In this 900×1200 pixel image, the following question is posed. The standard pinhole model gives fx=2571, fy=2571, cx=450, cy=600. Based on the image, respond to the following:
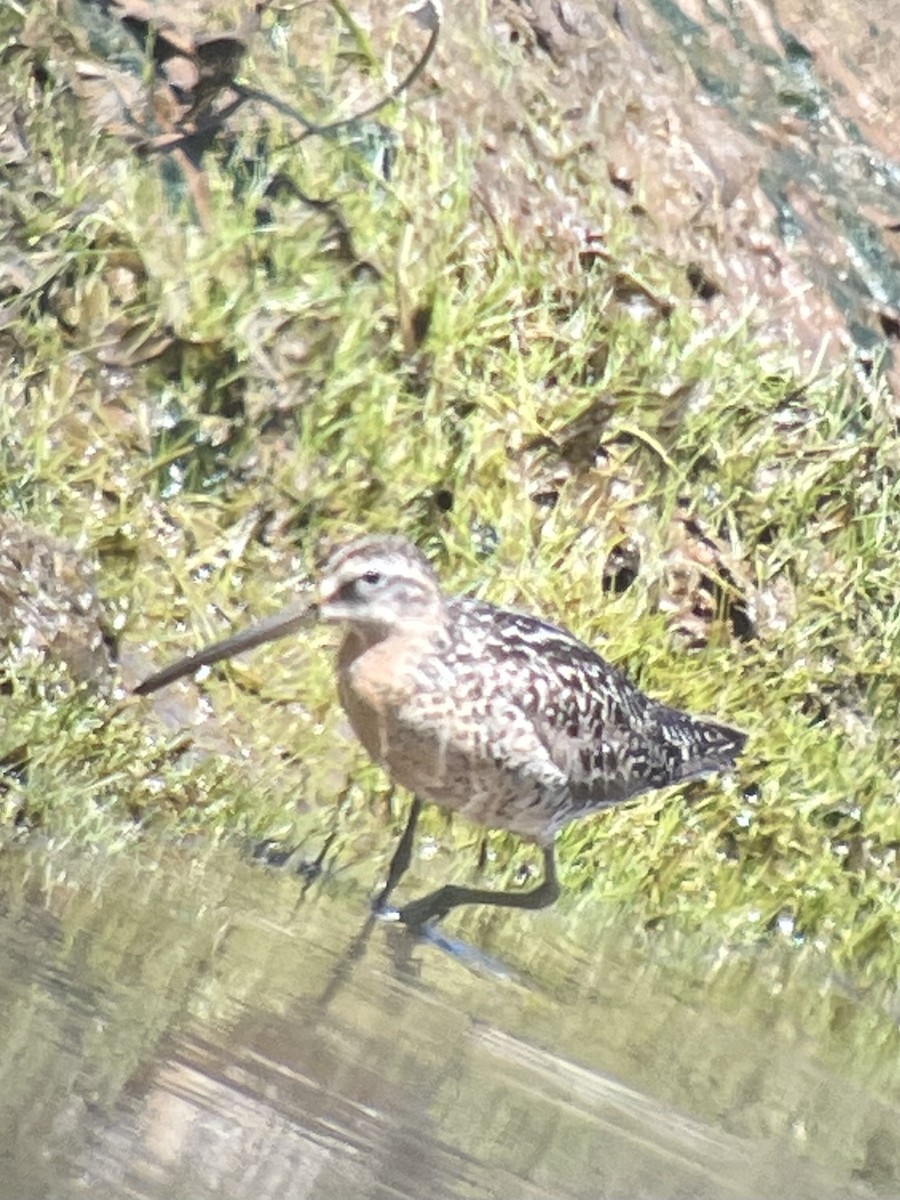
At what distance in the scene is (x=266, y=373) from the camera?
27.2 ft

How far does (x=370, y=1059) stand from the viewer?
469cm

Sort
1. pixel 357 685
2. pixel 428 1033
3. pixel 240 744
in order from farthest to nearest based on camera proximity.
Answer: pixel 240 744
pixel 357 685
pixel 428 1033

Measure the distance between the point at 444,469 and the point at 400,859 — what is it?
6.83 ft

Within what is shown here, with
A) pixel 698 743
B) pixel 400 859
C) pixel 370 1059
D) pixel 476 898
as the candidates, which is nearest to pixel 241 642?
pixel 400 859

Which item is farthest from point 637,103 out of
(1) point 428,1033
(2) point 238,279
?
(1) point 428,1033

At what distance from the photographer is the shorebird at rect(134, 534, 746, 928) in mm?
6699

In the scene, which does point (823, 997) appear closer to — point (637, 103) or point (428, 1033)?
point (428, 1033)

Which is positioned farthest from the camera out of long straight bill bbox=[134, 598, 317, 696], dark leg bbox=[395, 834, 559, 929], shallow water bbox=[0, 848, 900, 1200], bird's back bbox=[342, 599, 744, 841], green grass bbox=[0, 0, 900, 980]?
green grass bbox=[0, 0, 900, 980]

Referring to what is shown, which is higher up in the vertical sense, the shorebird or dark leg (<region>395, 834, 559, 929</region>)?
the shorebird

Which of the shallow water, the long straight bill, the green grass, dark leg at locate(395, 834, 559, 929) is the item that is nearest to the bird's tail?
the green grass

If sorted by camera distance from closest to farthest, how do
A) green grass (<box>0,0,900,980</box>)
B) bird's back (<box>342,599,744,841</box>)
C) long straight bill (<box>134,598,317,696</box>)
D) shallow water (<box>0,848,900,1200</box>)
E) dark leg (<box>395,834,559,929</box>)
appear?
shallow water (<box>0,848,900,1200</box>), dark leg (<box>395,834,559,929</box>), long straight bill (<box>134,598,317,696</box>), bird's back (<box>342,599,744,841</box>), green grass (<box>0,0,900,980</box>)

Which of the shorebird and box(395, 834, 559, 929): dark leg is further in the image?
the shorebird

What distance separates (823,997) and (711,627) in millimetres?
1827

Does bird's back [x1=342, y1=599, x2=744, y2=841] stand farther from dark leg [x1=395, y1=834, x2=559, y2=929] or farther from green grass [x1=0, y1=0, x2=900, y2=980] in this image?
green grass [x1=0, y1=0, x2=900, y2=980]
